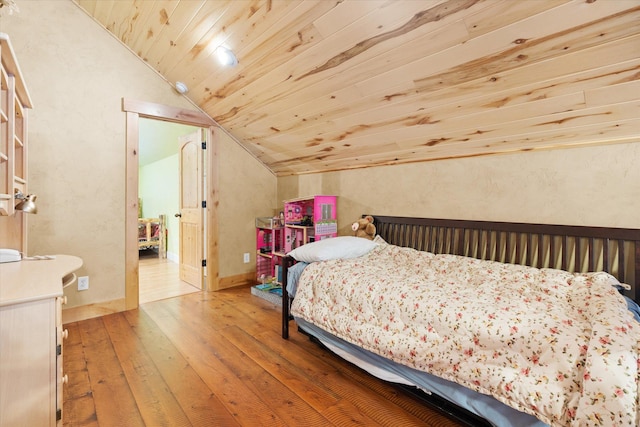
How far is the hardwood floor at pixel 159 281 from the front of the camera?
3.55 meters

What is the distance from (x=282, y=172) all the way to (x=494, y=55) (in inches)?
115

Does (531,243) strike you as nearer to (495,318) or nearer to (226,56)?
(495,318)

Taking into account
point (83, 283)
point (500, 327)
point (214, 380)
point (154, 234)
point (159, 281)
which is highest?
point (154, 234)

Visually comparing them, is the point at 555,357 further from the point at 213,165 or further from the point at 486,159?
the point at 213,165

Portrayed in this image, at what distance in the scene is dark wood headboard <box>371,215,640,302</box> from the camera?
177 centimetres

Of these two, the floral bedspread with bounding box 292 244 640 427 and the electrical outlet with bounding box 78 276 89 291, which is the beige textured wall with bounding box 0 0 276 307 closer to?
the electrical outlet with bounding box 78 276 89 291

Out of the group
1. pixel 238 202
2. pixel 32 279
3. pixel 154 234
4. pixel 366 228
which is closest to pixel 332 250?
pixel 366 228

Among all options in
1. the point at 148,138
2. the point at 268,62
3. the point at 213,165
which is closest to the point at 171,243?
the point at 148,138

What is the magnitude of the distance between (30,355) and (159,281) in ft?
10.3

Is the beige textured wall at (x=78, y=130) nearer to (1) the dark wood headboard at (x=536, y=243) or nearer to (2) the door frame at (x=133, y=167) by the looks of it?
(2) the door frame at (x=133, y=167)

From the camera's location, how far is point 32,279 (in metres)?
1.42

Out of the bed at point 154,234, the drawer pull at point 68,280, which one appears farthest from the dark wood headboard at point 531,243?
the bed at point 154,234

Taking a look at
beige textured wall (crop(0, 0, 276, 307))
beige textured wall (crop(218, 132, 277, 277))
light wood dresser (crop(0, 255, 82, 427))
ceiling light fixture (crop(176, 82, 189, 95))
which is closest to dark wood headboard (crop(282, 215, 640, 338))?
light wood dresser (crop(0, 255, 82, 427))

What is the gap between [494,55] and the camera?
5.21 feet
